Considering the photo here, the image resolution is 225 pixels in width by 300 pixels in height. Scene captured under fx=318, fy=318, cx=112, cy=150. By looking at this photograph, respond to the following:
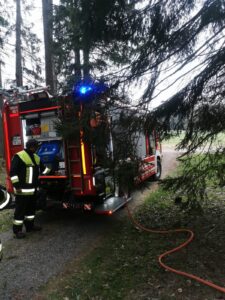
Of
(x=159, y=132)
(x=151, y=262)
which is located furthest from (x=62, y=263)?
(x=159, y=132)

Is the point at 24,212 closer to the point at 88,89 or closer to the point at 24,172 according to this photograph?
the point at 24,172

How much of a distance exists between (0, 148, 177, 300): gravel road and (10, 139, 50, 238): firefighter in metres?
0.34

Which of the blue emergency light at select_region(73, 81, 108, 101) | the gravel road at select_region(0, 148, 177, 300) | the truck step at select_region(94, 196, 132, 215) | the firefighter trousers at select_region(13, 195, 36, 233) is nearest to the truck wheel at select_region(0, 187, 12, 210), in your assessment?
the gravel road at select_region(0, 148, 177, 300)

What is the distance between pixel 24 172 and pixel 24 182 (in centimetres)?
20

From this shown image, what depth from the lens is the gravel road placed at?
14.4 feet

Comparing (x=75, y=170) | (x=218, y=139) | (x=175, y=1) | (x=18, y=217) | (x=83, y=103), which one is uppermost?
(x=175, y=1)

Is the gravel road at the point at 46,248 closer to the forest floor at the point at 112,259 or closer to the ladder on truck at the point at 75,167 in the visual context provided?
the forest floor at the point at 112,259

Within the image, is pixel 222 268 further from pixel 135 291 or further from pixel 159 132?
pixel 159 132

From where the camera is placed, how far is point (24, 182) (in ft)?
20.9

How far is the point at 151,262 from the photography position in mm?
4871

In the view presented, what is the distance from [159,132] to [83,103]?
1.51 m

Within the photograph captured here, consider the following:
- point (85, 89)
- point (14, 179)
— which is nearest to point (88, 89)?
point (85, 89)

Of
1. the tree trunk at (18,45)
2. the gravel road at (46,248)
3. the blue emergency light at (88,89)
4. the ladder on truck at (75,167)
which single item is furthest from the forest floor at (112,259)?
the tree trunk at (18,45)

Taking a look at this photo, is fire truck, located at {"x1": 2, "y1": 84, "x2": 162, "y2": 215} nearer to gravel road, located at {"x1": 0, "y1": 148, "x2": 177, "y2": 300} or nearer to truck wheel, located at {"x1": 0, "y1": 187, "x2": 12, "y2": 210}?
gravel road, located at {"x1": 0, "y1": 148, "x2": 177, "y2": 300}
